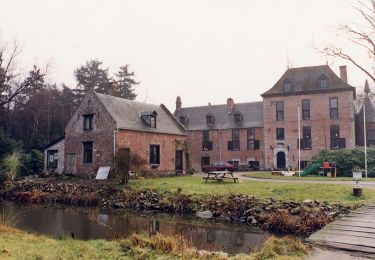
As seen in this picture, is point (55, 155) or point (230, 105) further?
point (230, 105)

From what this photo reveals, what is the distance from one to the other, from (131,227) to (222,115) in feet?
105

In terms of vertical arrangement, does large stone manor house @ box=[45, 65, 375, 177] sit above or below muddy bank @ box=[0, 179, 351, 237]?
above

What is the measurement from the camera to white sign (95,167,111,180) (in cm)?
2554

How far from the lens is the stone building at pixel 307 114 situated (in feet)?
118

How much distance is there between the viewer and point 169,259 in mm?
7230

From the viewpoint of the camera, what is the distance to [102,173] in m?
25.9

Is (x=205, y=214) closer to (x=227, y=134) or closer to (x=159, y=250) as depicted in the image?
(x=159, y=250)

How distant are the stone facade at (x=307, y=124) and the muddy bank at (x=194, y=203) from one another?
2275 centimetres

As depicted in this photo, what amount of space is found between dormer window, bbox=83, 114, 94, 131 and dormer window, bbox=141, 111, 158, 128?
451cm

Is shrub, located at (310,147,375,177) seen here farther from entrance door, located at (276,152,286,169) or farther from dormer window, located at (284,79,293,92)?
dormer window, located at (284,79,293,92)

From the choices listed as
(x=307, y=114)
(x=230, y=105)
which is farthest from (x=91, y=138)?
(x=307, y=114)

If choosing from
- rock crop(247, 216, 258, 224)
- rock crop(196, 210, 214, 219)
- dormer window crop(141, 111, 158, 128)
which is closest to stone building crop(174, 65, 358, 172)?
dormer window crop(141, 111, 158, 128)

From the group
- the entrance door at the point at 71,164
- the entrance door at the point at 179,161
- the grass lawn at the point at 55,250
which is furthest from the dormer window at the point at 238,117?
the grass lawn at the point at 55,250

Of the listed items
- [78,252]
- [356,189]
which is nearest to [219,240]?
[78,252]
